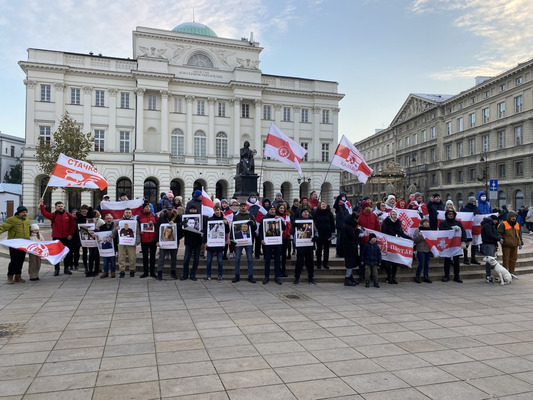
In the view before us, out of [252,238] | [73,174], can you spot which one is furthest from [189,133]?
[252,238]

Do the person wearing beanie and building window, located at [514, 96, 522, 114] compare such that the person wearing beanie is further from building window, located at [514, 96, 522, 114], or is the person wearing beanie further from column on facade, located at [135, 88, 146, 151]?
building window, located at [514, 96, 522, 114]

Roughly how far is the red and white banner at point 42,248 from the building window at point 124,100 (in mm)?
39656

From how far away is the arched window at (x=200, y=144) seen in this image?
49.5 meters

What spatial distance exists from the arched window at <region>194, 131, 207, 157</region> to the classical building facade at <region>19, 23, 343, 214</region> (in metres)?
0.12

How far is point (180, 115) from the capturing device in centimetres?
4862

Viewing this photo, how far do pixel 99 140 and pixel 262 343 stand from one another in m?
45.6

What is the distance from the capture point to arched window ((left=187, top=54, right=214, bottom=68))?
49.8 meters

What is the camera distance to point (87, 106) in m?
45.4

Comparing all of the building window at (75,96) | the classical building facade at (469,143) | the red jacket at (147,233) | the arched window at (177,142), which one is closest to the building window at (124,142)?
the arched window at (177,142)

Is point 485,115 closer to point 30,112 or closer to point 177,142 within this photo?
point 177,142

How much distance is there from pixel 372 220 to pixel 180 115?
41.7 metres

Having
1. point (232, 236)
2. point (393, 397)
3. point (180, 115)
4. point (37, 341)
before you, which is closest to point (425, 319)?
point (393, 397)

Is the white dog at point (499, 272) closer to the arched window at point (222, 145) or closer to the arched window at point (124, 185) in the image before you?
the arched window at point (222, 145)

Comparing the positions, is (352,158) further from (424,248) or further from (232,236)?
(232,236)
